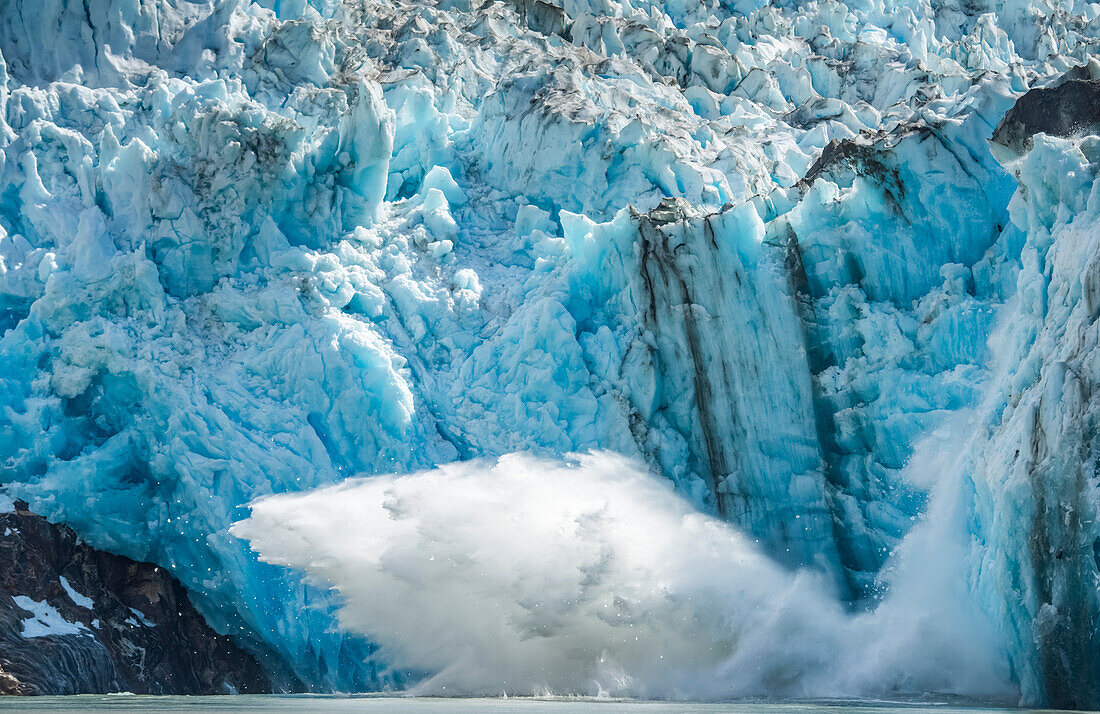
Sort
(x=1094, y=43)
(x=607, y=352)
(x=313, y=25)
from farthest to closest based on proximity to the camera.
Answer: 1. (x=1094, y=43)
2. (x=313, y=25)
3. (x=607, y=352)

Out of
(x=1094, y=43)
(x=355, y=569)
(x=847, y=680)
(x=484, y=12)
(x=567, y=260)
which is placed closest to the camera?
(x=847, y=680)

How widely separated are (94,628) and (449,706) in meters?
7.43

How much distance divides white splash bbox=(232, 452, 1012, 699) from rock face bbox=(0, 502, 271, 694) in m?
2.82

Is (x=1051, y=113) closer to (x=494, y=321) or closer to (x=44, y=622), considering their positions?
(x=494, y=321)

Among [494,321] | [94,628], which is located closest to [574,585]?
[494,321]

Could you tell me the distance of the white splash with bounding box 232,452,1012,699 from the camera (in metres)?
17.6

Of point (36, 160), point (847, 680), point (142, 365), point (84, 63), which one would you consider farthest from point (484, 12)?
point (847, 680)

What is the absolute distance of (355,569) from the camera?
728 inches

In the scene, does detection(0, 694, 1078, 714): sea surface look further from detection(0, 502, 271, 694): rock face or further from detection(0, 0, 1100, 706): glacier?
detection(0, 0, 1100, 706): glacier

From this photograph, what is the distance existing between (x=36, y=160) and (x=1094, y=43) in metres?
26.2

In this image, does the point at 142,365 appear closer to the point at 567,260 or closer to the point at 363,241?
the point at 363,241

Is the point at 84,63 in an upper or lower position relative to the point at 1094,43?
upper

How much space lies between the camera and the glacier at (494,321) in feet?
60.3

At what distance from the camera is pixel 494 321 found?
21.1 metres
